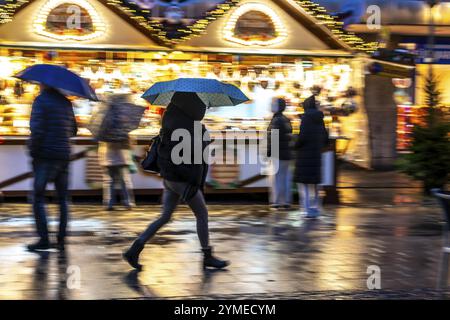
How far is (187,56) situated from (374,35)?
22.7 ft

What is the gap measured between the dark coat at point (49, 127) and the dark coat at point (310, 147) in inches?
165

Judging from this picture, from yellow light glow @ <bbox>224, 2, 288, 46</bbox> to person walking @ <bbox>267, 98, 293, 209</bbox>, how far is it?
Answer: 1.70 metres

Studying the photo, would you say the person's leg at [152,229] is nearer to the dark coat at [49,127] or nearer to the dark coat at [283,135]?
the dark coat at [49,127]

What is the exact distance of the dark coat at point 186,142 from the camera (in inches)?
303

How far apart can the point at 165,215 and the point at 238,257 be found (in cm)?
122

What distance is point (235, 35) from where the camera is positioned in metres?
14.0

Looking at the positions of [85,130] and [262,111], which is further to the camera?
[262,111]

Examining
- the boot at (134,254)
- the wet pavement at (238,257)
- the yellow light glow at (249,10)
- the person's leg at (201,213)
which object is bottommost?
the wet pavement at (238,257)

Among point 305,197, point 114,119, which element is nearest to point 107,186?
point 114,119

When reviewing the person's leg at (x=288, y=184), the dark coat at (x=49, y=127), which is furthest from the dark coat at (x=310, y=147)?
the dark coat at (x=49, y=127)

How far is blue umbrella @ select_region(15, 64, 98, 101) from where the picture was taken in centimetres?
851

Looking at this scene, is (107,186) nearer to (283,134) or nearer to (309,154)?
(283,134)
